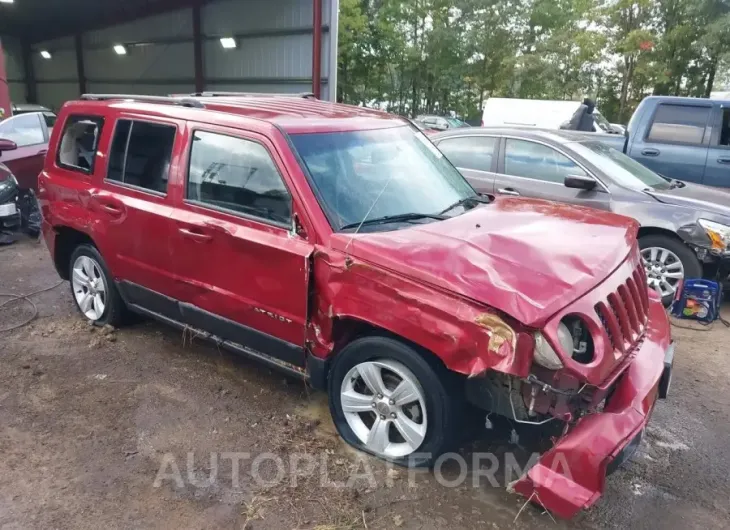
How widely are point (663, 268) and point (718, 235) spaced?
1.81ft

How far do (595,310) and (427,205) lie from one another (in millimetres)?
1263

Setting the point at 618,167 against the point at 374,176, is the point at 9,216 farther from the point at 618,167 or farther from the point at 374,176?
the point at 618,167

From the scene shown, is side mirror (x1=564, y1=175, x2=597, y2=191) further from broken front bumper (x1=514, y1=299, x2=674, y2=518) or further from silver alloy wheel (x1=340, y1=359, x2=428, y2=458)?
silver alloy wheel (x1=340, y1=359, x2=428, y2=458)

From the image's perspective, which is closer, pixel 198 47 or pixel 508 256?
pixel 508 256

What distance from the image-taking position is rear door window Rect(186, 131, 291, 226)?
10.9 feet

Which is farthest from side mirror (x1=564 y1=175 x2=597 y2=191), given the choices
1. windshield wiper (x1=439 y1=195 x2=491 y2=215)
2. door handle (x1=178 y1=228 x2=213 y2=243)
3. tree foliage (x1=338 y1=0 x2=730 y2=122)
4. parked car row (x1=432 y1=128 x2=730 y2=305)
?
tree foliage (x1=338 y1=0 x2=730 y2=122)

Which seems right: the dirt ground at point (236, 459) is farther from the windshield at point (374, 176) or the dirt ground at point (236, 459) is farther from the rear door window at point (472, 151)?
the rear door window at point (472, 151)

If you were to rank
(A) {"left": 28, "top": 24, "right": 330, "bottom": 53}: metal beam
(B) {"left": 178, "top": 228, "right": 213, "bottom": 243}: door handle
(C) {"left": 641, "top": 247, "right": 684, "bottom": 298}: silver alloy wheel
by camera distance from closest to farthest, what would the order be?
(B) {"left": 178, "top": 228, "right": 213, "bottom": 243}: door handle → (C) {"left": 641, "top": 247, "right": 684, "bottom": 298}: silver alloy wheel → (A) {"left": 28, "top": 24, "right": 330, "bottom": 53}: metal beam

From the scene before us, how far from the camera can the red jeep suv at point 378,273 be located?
2.57 m

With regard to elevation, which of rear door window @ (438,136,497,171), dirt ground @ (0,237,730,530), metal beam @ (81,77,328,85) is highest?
metal beam @ (81,77,328,85)

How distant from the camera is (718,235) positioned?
530 cm

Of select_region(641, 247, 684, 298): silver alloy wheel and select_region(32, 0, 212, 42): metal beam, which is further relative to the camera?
select_region(32, 0, 212, 42): metal beam

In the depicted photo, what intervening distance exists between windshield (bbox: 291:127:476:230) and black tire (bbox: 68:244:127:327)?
219 cm

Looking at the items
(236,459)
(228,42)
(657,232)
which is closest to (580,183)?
(657,232)
